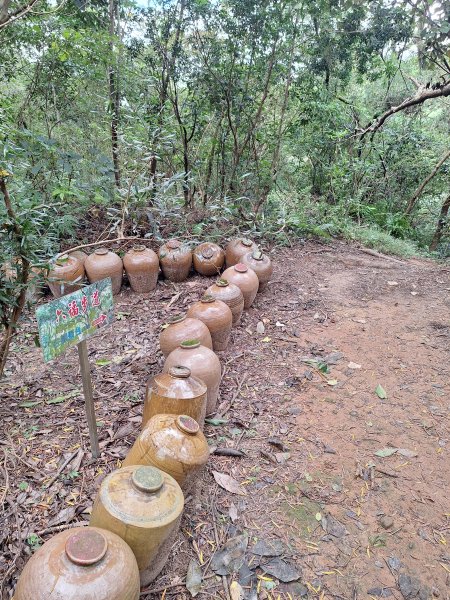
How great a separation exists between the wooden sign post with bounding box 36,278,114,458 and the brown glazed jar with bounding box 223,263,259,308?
1.82 metres

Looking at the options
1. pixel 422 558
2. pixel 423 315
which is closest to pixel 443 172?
pixel 423 315

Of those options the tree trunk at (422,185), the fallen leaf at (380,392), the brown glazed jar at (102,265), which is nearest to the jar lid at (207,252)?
the brown glazed jar at (102,265)

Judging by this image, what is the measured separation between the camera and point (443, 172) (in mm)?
8234

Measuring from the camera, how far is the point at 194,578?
61.1 inches

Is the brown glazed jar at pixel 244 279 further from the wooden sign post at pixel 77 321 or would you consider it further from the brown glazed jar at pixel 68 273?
the wooden sign post at pixel 77 321

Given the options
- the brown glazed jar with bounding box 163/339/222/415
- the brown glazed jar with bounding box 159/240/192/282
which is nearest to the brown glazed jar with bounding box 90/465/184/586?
the brown glazed jar with bounding box 163/339/222/415

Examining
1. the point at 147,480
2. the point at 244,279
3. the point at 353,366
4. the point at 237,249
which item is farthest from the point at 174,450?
the point at 237,249

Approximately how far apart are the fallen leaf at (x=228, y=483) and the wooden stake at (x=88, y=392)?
0.63 meters

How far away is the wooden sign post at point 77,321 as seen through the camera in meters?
1.60

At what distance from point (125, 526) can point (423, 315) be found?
349 cm

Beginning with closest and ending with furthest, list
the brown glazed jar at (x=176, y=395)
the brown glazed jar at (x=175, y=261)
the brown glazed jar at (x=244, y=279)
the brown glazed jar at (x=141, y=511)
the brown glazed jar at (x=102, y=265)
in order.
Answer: the brown glazed jar at (x=141, y=511) < the brown glazed jar at (x=176, y=395) < the brown glazed jar at (x=244, y=279) < the brown glazed jar at (x=102, y=265) < the brown glazed jar at (x=175, y=261)

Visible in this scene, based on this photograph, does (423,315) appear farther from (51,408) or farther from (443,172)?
(443,172)

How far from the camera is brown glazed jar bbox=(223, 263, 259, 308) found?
144 inches

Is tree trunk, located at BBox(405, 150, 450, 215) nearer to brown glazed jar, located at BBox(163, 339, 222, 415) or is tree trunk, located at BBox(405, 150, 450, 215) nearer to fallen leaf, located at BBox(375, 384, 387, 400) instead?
fallen leaf, located at BBox(375, 384, 387, 400)
